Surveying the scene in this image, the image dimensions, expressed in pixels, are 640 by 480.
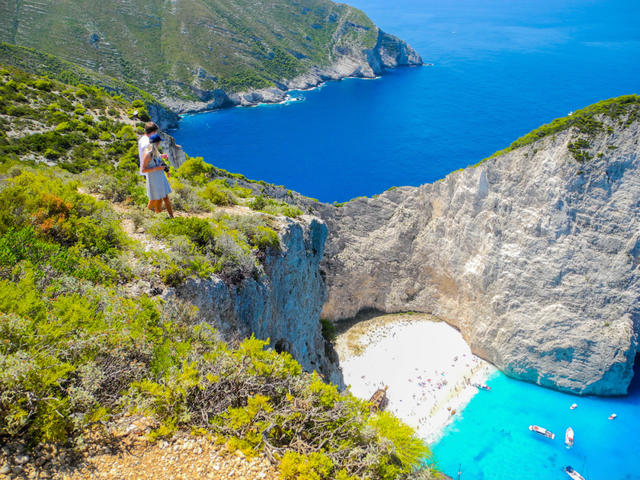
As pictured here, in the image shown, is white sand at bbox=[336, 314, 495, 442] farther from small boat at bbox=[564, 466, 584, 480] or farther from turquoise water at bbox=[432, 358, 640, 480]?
small boat at bbox=[564, 466, 584, 480]

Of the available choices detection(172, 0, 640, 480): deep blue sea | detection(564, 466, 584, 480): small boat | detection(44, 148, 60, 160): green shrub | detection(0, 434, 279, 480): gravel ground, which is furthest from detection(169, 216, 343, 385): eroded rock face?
detection(44, 148, 60, 160): green shrub

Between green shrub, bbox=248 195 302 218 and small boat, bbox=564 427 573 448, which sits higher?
green shrub, bbox=248 195 302 218

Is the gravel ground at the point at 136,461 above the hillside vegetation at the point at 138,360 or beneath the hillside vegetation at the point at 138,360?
beneath

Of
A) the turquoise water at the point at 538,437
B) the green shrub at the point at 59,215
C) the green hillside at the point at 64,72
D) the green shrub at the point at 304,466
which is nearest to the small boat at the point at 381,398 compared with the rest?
the turquoise water at the point at 538,437

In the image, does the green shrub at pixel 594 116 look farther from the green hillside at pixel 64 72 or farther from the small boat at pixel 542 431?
the green hillside at pixel 64 72

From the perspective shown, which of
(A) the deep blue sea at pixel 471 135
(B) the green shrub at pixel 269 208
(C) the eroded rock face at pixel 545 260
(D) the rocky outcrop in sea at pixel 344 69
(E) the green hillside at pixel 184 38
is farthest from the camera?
(D) the rocky outcrop in sea at pixel 344 69

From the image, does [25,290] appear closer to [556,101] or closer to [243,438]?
[243,438]

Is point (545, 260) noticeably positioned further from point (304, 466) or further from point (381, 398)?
point (304, 466)
